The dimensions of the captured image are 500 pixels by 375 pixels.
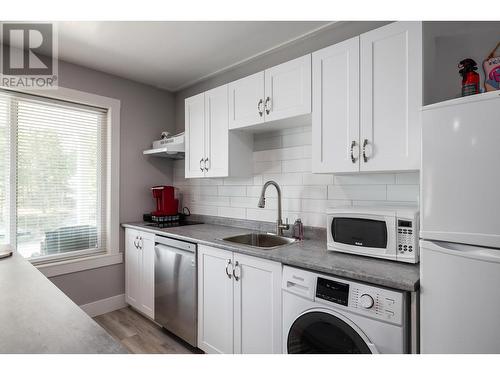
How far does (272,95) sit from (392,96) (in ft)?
2.81

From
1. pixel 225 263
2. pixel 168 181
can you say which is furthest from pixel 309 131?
pixel 168 181

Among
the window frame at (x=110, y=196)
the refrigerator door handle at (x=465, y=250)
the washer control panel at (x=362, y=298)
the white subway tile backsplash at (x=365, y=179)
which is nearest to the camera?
the refrigerator door handle at (x=465, y=250)

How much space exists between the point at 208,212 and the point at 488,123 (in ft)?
8.37

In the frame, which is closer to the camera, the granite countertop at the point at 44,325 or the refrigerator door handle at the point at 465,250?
the granite countertop at the point at 44,325

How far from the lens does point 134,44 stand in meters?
2.45

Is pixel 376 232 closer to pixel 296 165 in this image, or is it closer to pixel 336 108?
pixel 336 108

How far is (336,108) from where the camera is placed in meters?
1.78

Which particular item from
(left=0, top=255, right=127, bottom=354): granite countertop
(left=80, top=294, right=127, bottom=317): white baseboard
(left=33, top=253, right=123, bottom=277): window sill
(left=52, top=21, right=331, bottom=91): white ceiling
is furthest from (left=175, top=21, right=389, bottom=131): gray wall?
(left=80, top=294, right=127, bottom=317): white baseboard

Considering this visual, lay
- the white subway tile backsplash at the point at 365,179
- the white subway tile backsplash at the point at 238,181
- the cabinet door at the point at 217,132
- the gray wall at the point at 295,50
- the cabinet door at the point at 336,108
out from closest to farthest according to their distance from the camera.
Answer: the cabinet door at the point at 336,108, the white subway tile backsplash at the point at 365,179, the gray wall at the point at 295,50, the cabinet door at the point at 217,132, the white subway tile backsplash at the point at 238,181

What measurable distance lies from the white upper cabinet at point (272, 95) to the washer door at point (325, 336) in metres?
1.25

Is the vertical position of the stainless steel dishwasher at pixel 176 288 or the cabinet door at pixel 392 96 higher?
the cabinet door at pixel 392 96

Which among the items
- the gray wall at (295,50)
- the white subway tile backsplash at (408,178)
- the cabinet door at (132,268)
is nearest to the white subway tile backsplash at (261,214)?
the white subway tile backsplash at (408,178)

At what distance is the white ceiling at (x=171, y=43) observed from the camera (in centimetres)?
219

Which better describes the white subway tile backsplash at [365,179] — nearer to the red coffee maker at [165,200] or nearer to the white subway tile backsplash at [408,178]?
the white subway tile backsplash at [408,178]
